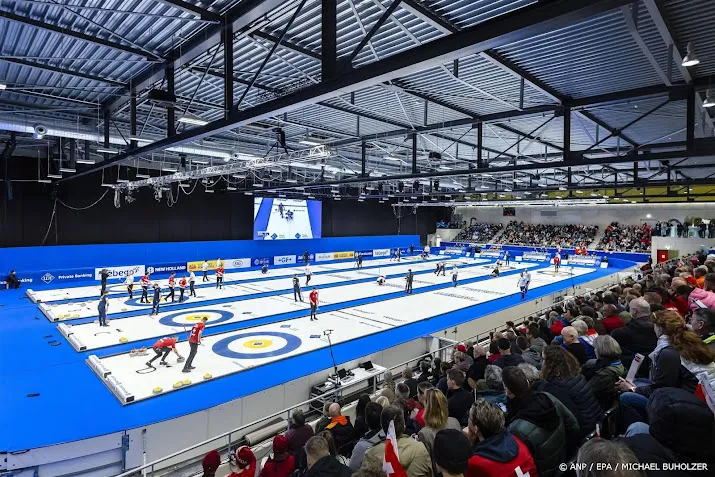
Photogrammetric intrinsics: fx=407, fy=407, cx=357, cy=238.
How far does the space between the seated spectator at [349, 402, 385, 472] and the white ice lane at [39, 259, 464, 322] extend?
54.2ft

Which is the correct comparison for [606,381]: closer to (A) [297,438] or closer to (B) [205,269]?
(A) [297,438]

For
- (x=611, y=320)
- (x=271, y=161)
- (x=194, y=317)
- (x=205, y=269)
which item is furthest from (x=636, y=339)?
(x=205, y=269)

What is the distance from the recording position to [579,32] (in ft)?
25.9

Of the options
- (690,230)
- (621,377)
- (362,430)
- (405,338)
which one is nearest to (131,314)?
(405,338)

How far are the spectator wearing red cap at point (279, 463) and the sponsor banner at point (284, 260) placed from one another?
3168 cm

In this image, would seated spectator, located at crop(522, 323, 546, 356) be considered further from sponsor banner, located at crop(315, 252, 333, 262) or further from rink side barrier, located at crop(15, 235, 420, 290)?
sponsor banner, located at crop(315, 252, 333, 262)

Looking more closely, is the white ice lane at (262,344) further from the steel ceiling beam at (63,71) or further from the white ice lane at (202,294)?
the steel ceiling beam at (63,71)

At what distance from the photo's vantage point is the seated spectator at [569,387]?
13.1 feet

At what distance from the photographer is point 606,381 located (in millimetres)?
4883

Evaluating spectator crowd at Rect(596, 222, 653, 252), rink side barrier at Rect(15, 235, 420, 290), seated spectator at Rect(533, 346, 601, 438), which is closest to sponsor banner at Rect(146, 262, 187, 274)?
rink side barrier at Rect(15, 235, 420, 290)

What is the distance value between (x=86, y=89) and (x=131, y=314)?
9.44 m

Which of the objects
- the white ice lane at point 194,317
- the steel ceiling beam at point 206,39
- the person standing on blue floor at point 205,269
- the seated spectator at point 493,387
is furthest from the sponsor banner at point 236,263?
the seated spectator at point 493,387

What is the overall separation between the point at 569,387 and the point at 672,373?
987mm

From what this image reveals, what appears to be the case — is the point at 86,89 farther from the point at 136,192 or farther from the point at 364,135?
the point at 136,192
